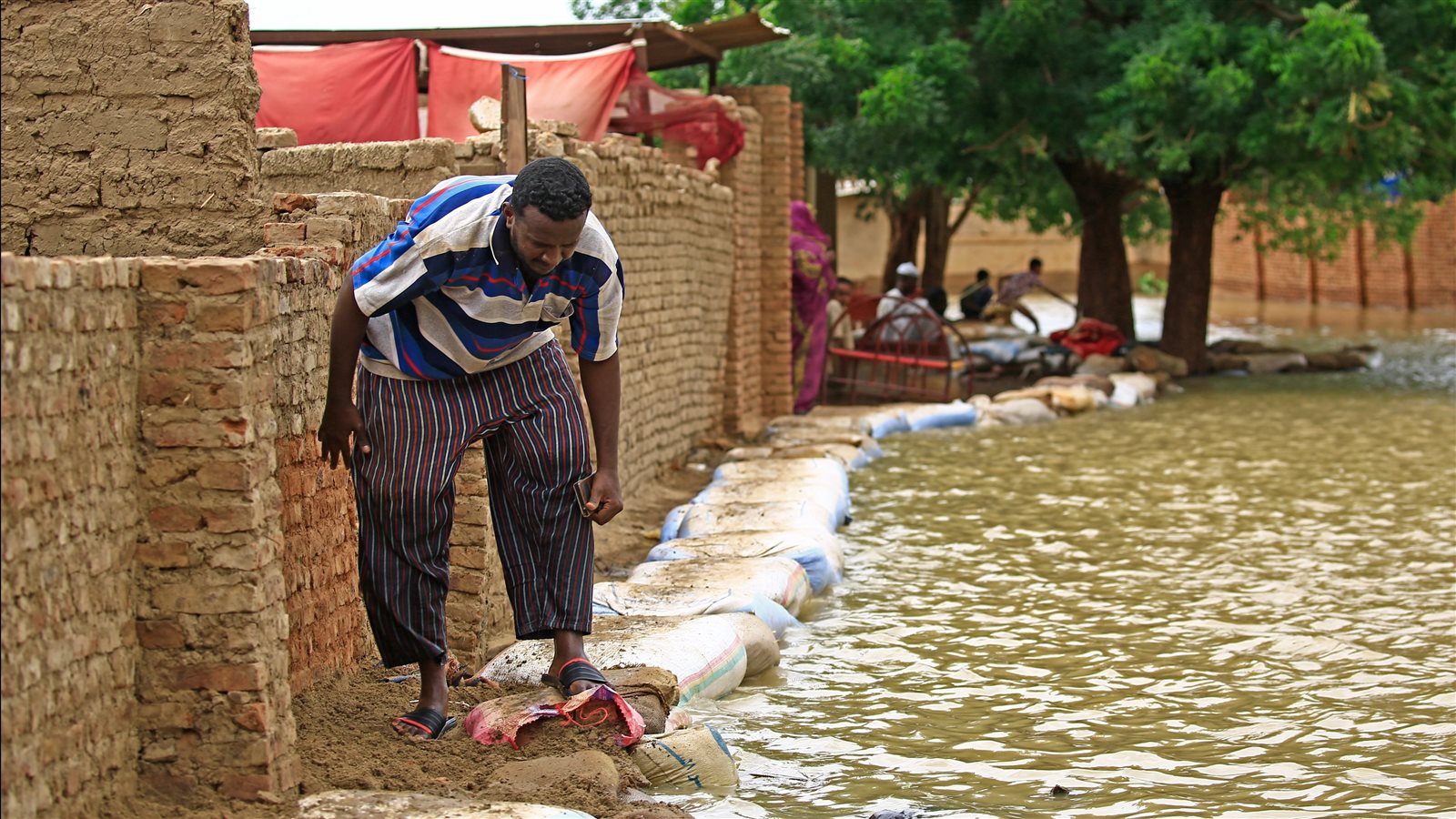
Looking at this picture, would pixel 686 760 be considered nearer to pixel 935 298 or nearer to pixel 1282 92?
pixel 1282 92

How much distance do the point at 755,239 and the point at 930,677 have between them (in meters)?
6.75

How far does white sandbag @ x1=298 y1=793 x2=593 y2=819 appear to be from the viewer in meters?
3.42

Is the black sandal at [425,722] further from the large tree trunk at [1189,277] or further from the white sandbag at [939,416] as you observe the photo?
the large tree trunk at [1189,277]

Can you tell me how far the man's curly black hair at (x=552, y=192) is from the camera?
3.78 m

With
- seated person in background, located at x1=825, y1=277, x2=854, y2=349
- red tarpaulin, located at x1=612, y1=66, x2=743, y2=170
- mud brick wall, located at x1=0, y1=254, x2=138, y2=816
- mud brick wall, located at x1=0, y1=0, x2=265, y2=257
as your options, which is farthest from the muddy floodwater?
seated person in background, located at x1=825, y1=277, x2=854, y2=349

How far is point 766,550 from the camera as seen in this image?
23.1ft

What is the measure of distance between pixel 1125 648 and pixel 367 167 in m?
3.50

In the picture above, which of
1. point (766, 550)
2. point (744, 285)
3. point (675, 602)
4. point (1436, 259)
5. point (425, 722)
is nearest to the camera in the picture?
point (425, 722)

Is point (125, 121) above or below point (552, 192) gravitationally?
above

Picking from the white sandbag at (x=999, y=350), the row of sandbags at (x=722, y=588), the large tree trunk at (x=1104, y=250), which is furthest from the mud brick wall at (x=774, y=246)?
the large tree trunk at (x=1104, y=250)

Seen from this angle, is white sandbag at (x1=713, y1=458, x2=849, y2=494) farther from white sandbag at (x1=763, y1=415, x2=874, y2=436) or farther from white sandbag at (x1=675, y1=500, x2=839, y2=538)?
white sandbag at (x1=763, y1=415, x2=874, y2=436)

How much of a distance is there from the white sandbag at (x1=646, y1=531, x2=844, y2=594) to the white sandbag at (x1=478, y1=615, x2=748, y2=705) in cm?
133

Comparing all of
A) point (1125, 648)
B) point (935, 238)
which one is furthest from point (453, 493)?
point (935, 238)

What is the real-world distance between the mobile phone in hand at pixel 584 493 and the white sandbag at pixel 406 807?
0.91 meters
